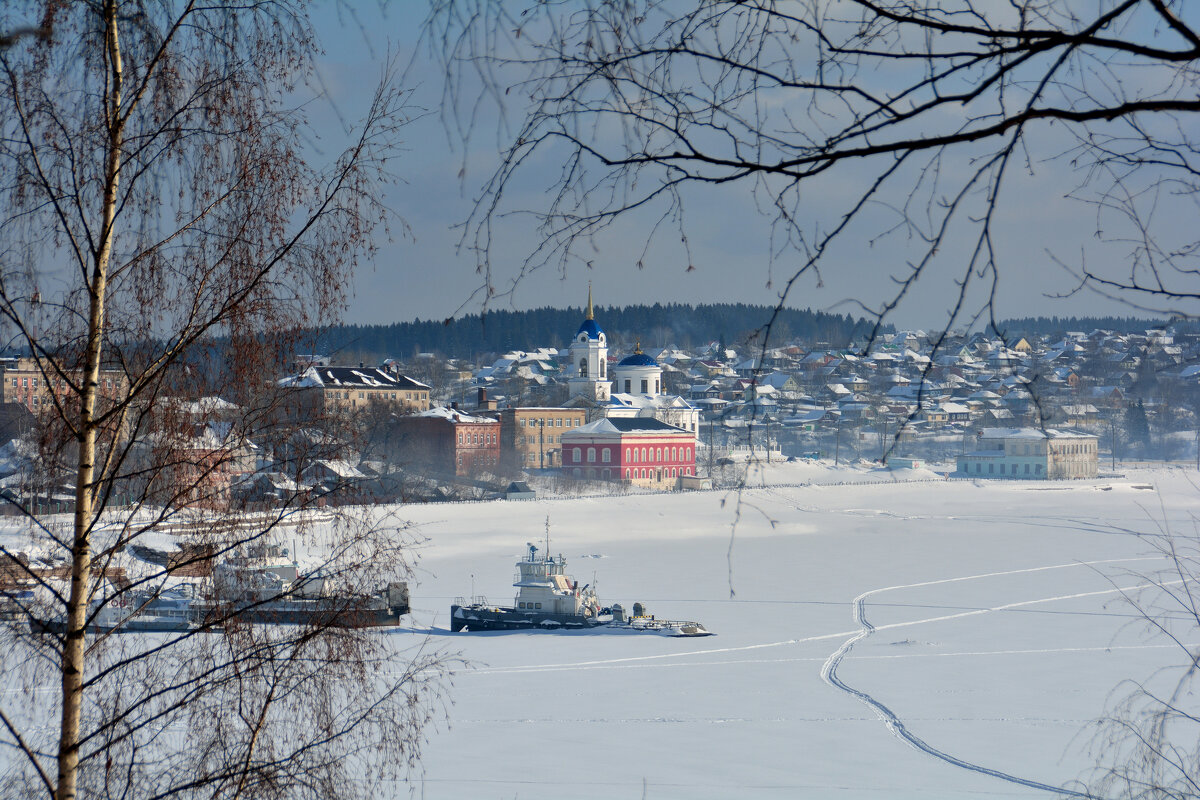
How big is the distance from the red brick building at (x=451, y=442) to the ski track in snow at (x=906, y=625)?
35906mm

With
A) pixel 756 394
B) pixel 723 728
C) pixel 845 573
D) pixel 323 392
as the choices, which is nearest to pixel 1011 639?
pixel 723 728

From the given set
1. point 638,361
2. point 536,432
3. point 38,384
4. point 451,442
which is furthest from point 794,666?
point 638,361

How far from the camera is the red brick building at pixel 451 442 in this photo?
6075 centimetres

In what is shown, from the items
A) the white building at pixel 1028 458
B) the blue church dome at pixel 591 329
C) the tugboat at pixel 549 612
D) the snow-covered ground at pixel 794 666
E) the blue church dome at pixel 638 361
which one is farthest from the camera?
the blue church dome at pixel 638 361

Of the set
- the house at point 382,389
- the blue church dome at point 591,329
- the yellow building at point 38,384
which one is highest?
the blue church dome at point 591,329

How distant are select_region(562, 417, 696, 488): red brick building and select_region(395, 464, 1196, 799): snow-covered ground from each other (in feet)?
74.1

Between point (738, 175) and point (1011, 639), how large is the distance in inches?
789

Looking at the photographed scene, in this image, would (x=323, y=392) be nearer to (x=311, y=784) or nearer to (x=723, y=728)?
(x=311, y=784)

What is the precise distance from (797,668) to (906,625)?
16.6ft

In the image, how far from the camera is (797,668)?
17.8 m

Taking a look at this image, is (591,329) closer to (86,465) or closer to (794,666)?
(794,666)

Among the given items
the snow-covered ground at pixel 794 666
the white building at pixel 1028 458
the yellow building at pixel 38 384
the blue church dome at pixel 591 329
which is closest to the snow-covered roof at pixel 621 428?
the blue church dome at pixel 591 329

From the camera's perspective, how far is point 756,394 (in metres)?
1.82

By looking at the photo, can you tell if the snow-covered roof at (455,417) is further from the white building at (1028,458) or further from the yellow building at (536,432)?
the white building at (1028,458)
